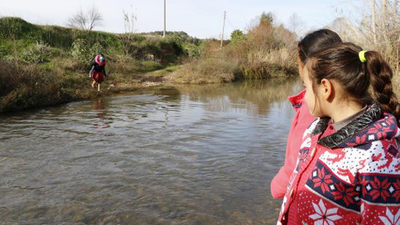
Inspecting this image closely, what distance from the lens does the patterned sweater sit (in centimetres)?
147

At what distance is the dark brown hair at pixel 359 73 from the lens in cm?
158

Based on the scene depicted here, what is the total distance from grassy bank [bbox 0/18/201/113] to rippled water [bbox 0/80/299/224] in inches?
53.4

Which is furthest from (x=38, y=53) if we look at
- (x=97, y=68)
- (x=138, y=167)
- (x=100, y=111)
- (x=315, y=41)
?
(x=315, y=41)

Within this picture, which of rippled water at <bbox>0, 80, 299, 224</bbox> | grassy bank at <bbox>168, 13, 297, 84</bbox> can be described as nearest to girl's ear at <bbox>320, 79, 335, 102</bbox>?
rippled water at <bbox>0, 80, 299, 224</bbox>

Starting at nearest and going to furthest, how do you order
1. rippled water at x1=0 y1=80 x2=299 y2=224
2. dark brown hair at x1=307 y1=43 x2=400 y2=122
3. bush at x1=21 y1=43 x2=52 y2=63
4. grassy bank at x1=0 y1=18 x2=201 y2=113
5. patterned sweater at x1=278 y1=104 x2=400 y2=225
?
1. patterned sweater at x1=278 y1=104 x2=400 y2=225
2. dark brown hair at x1=307 y1=43 x2=400 y2=122
3. rippled water at x1=0 y1=80 x2=299 y2=224
4. grassy bank at x1=0 y1=18 x2=201 y2=113
5. bush at x1=21 y1=43 x2=52 y2=63

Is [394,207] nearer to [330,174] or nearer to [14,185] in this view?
[330,174]

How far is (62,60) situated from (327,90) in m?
20.8

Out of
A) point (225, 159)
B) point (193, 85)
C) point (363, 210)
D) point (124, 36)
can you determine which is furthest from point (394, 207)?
point (124, 36)

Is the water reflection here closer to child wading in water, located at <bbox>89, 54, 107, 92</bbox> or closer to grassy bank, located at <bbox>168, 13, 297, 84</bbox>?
child wading in water, located at <bbox>89, 54, 107, 92</bbox>

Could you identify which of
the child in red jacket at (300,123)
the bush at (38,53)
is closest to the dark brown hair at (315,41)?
the child in red jacket at (300,123)

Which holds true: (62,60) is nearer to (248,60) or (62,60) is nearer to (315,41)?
(248,60)

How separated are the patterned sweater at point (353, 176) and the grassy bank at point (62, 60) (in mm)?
10883

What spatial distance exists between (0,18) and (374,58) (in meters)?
26.2

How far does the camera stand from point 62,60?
20219mm
